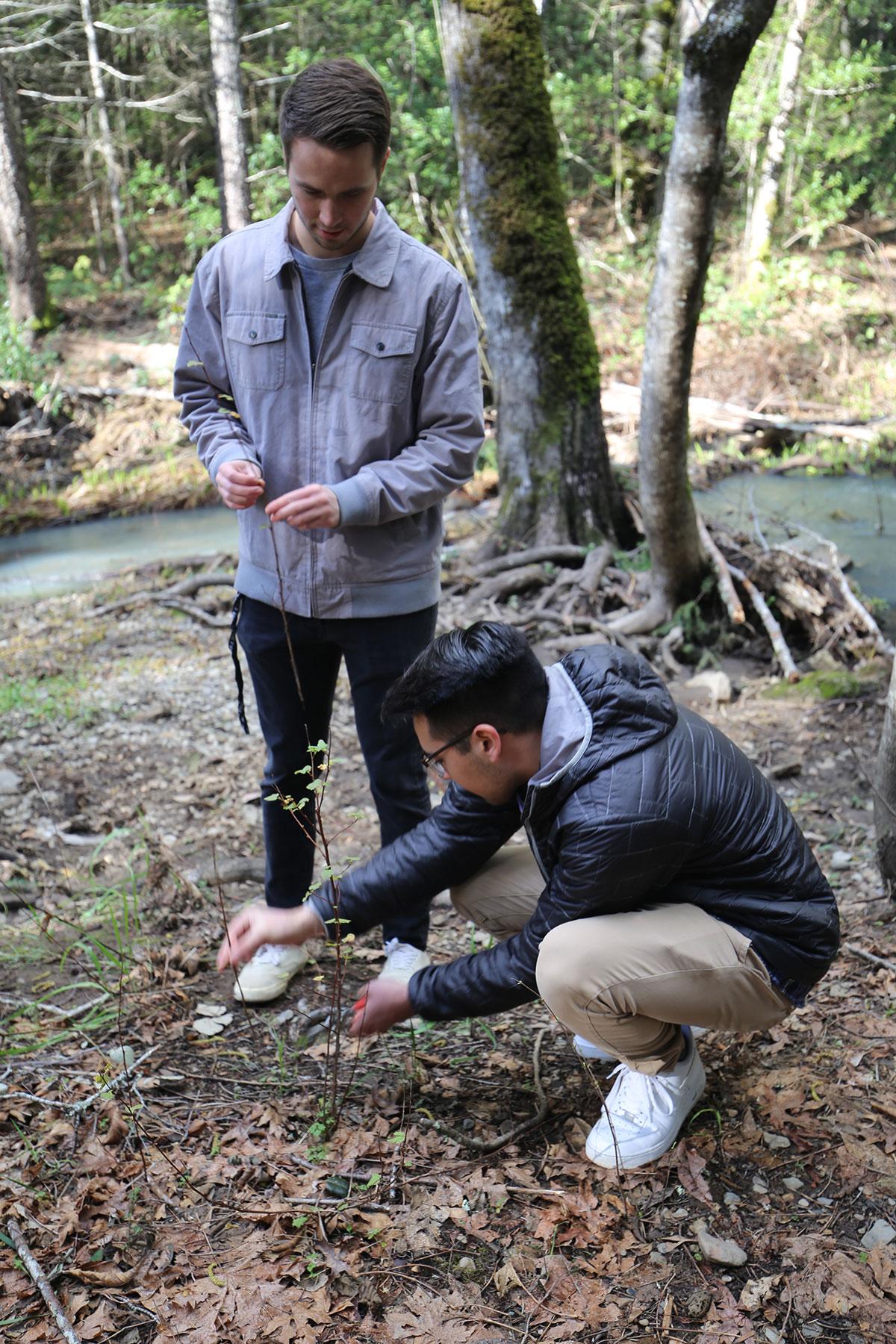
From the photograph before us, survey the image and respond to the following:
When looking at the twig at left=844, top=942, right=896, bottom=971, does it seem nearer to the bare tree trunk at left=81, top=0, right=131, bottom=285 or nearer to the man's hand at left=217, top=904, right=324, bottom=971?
the man's hand at left=217, top=904, right=324, bottom=971

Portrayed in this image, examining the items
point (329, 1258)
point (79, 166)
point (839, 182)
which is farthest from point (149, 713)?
point (79, 166)

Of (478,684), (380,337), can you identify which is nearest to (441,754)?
(478,684)

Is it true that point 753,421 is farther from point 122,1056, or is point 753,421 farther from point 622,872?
point 122,1056

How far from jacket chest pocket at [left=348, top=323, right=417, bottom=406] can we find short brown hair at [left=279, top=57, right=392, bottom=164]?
0.40 meters

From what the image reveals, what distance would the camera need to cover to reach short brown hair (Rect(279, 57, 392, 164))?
2.27 meters

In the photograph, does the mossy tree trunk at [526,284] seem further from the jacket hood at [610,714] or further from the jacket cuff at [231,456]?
the jacket hood at [610,714]

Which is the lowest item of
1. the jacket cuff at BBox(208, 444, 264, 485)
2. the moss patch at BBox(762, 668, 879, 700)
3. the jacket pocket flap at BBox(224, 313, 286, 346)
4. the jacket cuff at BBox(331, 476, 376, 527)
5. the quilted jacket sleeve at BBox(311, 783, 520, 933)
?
the moss patch at BBox(762, 668, 879, 700)

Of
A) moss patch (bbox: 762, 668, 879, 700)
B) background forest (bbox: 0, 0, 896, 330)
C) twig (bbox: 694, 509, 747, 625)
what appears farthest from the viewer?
background forest (bbox: 0, 0, 896, 330)

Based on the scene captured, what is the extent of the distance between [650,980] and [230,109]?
14.4m

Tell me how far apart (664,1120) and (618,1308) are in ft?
1.45

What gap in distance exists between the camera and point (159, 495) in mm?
10875

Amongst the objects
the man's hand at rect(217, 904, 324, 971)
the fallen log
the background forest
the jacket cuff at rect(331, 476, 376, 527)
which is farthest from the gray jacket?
the background forest

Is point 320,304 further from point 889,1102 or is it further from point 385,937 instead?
point 889,1102

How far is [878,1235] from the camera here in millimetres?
2100
